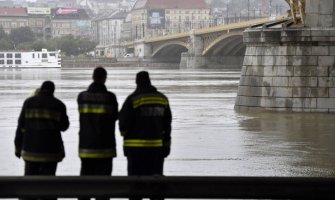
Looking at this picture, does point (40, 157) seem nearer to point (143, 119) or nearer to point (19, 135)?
point (19, 135)

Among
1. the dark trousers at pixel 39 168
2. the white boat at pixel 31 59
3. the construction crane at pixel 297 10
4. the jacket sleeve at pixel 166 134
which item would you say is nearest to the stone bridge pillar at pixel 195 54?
the white boat at pixel 31 59

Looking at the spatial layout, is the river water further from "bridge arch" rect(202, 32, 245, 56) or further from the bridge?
"bridge arch" rect(202, 32, 245, 56)

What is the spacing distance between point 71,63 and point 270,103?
13004 centimetres

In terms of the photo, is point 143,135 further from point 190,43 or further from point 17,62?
point 17,62

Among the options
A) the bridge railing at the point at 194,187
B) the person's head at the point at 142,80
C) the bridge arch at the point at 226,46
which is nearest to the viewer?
the bridge railing at the point at 194,187

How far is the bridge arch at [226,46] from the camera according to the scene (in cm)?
9816

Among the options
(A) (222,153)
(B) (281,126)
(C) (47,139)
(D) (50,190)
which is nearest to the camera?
(D) (50,190)

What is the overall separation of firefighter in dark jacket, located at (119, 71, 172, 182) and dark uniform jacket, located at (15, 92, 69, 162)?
67cm

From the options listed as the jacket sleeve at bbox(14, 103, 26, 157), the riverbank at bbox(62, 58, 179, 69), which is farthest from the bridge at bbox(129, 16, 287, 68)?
the jacket sleeve at bbox(14, 103, 26, 157)

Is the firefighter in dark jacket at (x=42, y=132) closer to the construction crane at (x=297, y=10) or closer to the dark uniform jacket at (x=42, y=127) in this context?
the dark uniform jacket at (x=42, y=127)

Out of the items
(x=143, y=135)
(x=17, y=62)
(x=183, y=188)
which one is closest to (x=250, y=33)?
(x=143, y=135)

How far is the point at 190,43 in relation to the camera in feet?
375

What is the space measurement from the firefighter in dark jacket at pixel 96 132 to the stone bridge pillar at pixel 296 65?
18617 mm

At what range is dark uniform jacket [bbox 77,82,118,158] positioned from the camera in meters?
9.73
